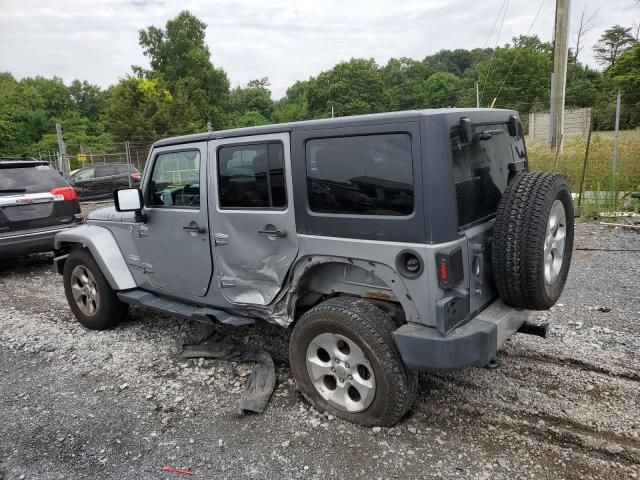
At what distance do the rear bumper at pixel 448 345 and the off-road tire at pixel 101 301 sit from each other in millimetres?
3213

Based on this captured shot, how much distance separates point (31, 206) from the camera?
7.05 m

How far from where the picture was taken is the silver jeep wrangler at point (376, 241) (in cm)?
266

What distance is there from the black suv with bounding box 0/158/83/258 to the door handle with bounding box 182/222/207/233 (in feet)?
14.3

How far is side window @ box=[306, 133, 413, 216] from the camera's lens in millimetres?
2707

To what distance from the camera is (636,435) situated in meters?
2.84

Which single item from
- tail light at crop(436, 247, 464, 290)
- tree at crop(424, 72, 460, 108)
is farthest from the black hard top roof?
tree at crop(424, 72, 460, 108)

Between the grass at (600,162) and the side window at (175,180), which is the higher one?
the side window at (175,180)

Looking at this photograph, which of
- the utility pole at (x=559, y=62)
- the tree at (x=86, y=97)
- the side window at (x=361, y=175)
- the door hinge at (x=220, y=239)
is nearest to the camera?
the side window at (x=361, y=175)

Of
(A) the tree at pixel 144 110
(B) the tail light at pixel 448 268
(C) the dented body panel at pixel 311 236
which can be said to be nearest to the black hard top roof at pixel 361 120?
(C) the dented body panel at pixel 311 236

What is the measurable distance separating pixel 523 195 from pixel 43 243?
679cm

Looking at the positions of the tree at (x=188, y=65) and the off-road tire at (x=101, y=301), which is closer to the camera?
the off-road tire at (x=101, y=301)

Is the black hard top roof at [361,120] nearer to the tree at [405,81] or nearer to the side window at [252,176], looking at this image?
the side window at [252,176]

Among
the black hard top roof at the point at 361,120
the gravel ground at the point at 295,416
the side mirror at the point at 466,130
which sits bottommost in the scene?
the gravel ground at the point at 295,416

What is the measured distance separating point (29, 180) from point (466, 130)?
687cm
